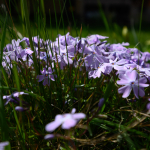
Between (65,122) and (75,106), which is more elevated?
(65,122)

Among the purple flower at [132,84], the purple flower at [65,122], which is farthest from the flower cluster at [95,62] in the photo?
the purple flower at [65,122]

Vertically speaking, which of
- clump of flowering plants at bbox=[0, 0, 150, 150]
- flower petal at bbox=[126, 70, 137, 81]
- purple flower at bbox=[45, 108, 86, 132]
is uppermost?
purple flower at bbox=[45, 108, 86, 132]

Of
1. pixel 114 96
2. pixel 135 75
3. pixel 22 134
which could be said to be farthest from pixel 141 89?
pixel 22 134

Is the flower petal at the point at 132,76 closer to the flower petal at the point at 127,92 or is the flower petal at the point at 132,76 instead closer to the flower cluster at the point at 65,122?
the flower petal at the point at 127,92

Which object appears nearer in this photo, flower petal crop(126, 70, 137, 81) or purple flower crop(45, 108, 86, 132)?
purple flower crop(45, 108, 86, 132)

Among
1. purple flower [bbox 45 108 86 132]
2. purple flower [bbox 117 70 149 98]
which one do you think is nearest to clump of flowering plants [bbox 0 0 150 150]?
purple flower [bbox 117 70 149 98]

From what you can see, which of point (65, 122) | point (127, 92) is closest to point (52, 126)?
point (65, 122)

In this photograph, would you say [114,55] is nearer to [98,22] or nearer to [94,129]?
[94,129]

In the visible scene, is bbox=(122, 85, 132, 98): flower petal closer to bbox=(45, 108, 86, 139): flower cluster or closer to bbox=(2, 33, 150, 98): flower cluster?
bbox=(2, 33, 150, 98): flower cluster

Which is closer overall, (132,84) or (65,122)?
(65,122)

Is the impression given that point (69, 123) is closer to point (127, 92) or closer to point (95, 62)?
point (127, 92)

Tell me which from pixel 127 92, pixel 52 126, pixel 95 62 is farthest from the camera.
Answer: pixel 95 62
